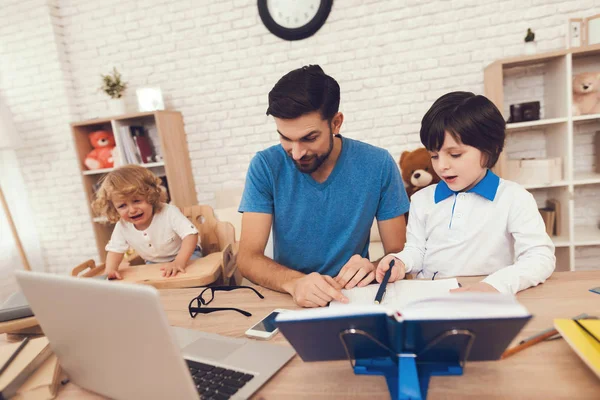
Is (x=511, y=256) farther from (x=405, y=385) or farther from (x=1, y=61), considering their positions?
(x=1, y=61)

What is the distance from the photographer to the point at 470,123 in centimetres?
113

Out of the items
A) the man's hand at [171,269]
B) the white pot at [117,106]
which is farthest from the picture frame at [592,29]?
the white pot at [117,106]

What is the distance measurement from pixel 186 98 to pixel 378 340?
3.04 meters

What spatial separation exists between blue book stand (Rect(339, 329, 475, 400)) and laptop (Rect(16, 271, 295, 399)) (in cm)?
18

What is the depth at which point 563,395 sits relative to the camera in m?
0.60

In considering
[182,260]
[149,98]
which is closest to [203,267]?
[182,260]

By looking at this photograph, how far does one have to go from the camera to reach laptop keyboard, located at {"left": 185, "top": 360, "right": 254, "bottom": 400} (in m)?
0.69

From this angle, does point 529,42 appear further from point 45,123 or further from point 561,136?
point 45,123

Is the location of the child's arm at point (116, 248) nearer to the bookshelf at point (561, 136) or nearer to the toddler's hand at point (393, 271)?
the toddler's hand at point (393, 271)

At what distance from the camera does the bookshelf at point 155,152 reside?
3.02 meters

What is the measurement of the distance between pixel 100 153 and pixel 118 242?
1.29 m

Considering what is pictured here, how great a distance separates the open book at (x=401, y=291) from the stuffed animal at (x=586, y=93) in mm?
2194

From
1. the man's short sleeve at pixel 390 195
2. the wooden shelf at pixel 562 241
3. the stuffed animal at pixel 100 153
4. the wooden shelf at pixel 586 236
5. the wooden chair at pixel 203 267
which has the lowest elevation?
the wooden shelf at pixel 586 236

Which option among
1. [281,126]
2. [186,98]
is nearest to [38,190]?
[186,98]
